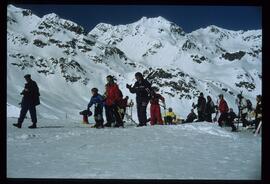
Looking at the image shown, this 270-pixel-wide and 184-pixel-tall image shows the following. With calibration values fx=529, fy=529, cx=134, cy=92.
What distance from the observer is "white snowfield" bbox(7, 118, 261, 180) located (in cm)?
673

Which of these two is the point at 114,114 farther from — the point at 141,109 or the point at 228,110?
the point at 228,110

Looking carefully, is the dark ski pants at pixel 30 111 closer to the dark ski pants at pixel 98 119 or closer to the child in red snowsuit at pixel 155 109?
the dark ski pants at pixel 98 119

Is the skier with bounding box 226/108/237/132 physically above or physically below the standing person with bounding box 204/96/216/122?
below

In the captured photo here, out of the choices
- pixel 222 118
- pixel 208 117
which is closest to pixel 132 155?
pixel 222 118

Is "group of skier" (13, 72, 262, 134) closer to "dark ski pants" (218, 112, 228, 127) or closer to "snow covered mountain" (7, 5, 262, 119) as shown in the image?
"dark ski pants" (218, 112, 228, 127)

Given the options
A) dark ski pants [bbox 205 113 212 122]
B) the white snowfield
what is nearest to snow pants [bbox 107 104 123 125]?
the white snowfield

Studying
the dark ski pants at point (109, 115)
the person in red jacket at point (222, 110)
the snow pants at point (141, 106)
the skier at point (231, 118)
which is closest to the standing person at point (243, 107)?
the skier at point (231, 118)

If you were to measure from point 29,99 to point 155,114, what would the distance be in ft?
9.02

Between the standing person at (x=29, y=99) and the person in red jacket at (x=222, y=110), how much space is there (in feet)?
10.8

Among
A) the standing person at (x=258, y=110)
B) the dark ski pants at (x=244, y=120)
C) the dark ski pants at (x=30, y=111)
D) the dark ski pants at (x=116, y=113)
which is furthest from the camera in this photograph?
the dark ski pants at (x=116, y=113)

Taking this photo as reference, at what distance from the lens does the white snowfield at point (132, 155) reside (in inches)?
265

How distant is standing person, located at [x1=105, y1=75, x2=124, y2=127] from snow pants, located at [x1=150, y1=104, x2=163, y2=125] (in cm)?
79

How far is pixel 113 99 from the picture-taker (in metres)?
9.91
